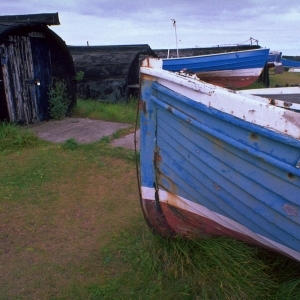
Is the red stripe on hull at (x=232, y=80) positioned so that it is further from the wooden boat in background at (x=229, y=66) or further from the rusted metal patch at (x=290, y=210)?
the rusted metal patch at (x=290, y=210)

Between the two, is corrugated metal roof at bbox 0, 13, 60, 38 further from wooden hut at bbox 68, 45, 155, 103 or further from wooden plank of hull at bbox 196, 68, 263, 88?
wooden plank of hull at bbox 196, 68, 263, 88

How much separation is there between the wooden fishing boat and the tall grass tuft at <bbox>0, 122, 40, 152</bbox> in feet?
14.0

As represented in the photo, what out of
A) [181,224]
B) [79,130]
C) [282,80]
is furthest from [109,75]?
[282,80]

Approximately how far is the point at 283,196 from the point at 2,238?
9.65ft

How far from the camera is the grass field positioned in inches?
111

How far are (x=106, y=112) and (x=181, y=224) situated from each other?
6910 millimetres

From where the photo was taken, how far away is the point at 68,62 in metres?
9.52

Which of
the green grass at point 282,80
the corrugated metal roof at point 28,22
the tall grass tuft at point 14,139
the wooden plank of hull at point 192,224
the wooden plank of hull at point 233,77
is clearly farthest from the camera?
the green grass at point 282,80

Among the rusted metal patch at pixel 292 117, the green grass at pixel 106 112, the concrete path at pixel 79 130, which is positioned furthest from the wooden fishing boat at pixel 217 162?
the green grass at pixel 106 112

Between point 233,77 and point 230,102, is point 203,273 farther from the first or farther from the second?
point 233,77

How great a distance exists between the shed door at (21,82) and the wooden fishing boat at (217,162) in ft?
18.9

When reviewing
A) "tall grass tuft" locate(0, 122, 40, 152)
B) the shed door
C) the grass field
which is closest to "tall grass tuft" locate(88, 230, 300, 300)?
the grass field

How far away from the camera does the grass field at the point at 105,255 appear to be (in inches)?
111

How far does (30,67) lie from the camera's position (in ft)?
27.9
